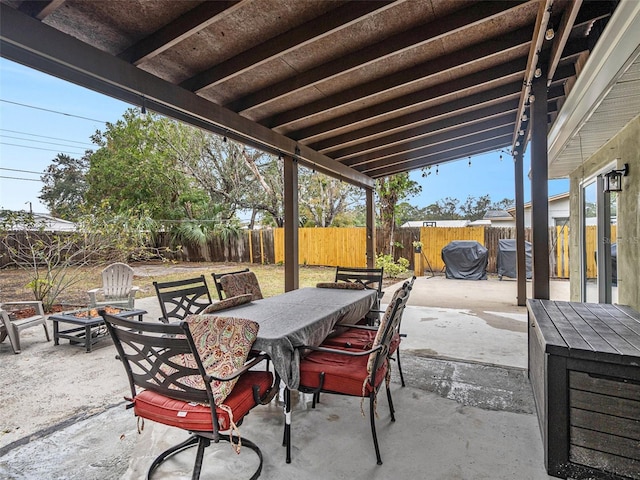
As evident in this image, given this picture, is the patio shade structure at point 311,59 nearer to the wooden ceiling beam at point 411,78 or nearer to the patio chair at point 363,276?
the wooden ceiling beam at point 411,78

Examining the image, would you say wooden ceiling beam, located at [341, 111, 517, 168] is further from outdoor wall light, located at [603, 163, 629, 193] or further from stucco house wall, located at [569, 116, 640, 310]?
outdoor wall light, located at [603, 163, 629, 193]

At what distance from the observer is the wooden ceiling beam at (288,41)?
7.88 feet

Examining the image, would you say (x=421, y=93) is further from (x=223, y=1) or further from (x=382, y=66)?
(x=223, y=1)

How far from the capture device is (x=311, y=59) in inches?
122

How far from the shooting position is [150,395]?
5.74 feet

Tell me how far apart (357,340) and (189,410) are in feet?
4.57

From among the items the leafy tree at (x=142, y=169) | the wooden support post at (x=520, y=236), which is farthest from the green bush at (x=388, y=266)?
the leafy tree at (x=142, y=169)

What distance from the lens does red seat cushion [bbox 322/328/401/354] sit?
2.54m

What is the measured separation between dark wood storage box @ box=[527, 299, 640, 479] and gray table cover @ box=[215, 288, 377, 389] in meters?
1.27

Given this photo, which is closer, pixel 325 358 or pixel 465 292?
pixel 325 358

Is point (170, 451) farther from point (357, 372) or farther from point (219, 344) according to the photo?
point (357, 372)

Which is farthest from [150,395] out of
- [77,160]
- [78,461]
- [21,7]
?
[77,160]

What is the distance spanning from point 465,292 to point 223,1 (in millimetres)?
Result: 7105


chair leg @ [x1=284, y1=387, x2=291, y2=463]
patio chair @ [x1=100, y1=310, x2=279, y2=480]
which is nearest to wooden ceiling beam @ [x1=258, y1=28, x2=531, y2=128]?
patio chair @ [x1=100, y1=310, x2=279, y2=480]
